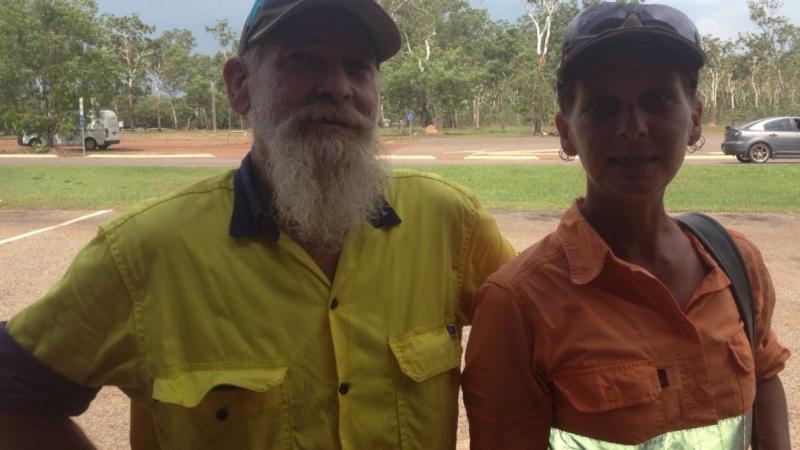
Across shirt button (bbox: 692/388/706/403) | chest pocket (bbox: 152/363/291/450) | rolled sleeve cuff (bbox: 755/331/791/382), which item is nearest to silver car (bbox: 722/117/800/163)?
rolled sleeve cuff (bbox: 755/331/791/382)

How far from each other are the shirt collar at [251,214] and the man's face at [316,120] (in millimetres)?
39

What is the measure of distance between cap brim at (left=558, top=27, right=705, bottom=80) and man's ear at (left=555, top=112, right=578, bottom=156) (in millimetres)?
167

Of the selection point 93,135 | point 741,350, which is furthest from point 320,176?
point 93,135

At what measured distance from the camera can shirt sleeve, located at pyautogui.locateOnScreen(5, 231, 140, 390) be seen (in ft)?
6.08

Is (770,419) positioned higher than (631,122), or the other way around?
(631,122)

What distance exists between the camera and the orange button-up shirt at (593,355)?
170cm

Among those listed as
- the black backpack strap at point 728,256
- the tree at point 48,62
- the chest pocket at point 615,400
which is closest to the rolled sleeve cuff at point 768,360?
the black backpack strap at point 728,256

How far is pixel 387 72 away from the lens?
46.9 metres

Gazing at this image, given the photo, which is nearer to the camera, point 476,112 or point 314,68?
point 314,68

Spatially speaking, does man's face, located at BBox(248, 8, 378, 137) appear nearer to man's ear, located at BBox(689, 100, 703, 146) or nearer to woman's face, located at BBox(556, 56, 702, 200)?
woman's face, located at BBox(556, 56, 702, 200)

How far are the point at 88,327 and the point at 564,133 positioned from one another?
125cm

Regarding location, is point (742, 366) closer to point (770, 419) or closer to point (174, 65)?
point (770, 419)

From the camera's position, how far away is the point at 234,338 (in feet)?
6.10

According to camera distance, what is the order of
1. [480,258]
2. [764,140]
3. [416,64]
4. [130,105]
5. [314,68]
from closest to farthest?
[314,68] → [480,258] → [764,140] → [416,64] → [130,105]
